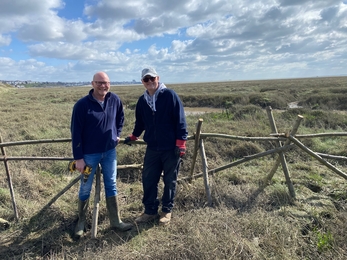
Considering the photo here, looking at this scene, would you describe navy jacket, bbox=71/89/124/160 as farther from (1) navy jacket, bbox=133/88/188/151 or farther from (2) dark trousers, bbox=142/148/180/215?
(2) dark trousers, bbox=142/148/180/215

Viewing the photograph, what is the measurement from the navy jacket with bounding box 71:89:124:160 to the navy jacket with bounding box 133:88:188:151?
46 cm

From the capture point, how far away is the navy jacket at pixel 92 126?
129 inches

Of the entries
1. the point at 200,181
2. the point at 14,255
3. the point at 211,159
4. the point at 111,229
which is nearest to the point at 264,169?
the point at 211,159

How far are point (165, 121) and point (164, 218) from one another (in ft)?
4.60

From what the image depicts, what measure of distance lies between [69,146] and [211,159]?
4224 millimetres

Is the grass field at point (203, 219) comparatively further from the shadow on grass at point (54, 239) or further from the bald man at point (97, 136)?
the bald man at point (97, 136)

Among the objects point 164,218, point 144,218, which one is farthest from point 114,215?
point 164,218

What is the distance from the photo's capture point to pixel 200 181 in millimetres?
4855

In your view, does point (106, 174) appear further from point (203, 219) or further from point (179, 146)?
point (203, 219)

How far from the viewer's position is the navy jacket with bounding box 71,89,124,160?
3277 mm

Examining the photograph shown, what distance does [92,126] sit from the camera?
336 cm

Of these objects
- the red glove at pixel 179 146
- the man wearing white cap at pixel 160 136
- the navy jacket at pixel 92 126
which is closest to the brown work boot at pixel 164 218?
the man wearing white cap at pixel 160 136

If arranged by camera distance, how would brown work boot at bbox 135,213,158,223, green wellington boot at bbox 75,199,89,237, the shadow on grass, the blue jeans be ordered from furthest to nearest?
1. brown work boot at bbox 135,213,158,223
2. green wellington boot at bbox 75,199,89,237
3. the blue jeans
4. the shadow on grass

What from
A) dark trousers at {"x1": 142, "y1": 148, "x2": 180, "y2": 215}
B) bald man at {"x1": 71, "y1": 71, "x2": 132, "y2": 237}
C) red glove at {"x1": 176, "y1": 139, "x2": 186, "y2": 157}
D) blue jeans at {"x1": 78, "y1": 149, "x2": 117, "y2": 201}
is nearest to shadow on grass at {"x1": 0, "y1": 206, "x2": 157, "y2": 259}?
bald man at {"x1": 71, "y1": 71, "x2": 132, "y2": 237}
